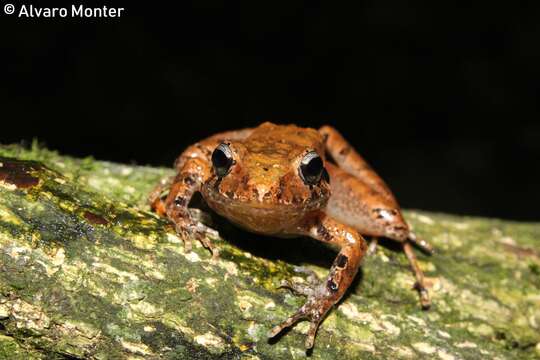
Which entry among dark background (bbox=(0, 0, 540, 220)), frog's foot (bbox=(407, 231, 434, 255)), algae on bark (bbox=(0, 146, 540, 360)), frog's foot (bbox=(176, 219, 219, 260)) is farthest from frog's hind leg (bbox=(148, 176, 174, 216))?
dark background (bbox=(0, 0, 540, 220))

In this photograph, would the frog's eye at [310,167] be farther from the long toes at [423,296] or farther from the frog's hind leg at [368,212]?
the long toes at [423,296]

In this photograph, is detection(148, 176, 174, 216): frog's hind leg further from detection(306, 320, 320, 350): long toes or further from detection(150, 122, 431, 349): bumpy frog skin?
detection(306, 320, 320, 350): long toes

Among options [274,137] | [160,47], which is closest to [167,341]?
[274,137]

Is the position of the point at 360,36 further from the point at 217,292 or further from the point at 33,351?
the point at 33,351

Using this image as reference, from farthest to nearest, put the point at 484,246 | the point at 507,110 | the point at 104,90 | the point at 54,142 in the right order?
the point at 507,110
the point at 104,90
the point at 54,142
the point at 484,246

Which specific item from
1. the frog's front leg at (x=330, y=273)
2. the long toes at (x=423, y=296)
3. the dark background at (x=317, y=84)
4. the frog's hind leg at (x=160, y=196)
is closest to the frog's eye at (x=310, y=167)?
the frog's front leg at (x=330, y=273)

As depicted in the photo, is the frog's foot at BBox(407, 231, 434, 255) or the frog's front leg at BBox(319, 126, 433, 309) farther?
the frog's foot at BBox(407, 231, 434, 255)

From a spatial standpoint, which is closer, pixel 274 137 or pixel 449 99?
pixel 274 137
